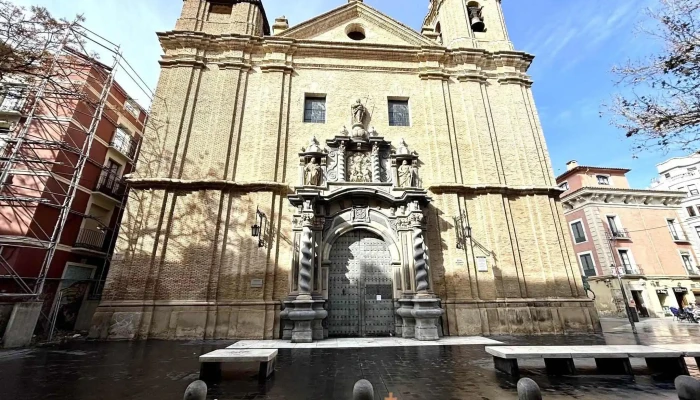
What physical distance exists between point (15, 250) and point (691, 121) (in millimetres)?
19468

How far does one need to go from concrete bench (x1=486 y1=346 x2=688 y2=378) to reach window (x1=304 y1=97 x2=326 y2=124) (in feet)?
34.8

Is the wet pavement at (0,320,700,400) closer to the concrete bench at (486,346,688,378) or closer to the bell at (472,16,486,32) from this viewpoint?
the concrete bench at (486,346,688,378)

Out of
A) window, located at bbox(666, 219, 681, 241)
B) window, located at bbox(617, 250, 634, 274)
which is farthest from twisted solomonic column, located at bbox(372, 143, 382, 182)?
window, located at bbox(666, 219, 681, 241)

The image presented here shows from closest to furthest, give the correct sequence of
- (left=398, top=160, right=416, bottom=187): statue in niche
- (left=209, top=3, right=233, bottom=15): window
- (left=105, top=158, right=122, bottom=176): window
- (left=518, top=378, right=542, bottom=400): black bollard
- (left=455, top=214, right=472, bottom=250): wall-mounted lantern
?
(left=518, top=378, right=542, bottom=400): black bollard < (left=455, top=214, right=472, bottom=250): wall-mounted lantern < (left=398, top=160, right=416, bottom=187): statue in niche < (left=105, top=158, right=122, bottom=176): window < (left=209, top=3, right=233, bottom=15): window

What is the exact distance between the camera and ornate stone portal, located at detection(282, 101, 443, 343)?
948cm

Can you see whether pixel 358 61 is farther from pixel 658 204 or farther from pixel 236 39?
pixel 658 204

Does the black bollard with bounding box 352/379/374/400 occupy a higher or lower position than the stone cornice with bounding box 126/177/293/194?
lower

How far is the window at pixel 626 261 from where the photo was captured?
22.6 m

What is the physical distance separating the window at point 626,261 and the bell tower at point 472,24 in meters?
18.7

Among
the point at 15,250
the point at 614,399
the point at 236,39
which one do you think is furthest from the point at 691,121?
the point at 15,250

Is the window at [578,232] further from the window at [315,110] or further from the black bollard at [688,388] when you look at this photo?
the black bollard at [688,388]

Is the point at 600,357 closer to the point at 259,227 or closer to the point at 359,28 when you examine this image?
the point at 259,227

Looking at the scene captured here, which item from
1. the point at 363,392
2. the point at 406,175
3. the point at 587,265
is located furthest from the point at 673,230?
the point at 363,392

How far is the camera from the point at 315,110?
44.0ft
